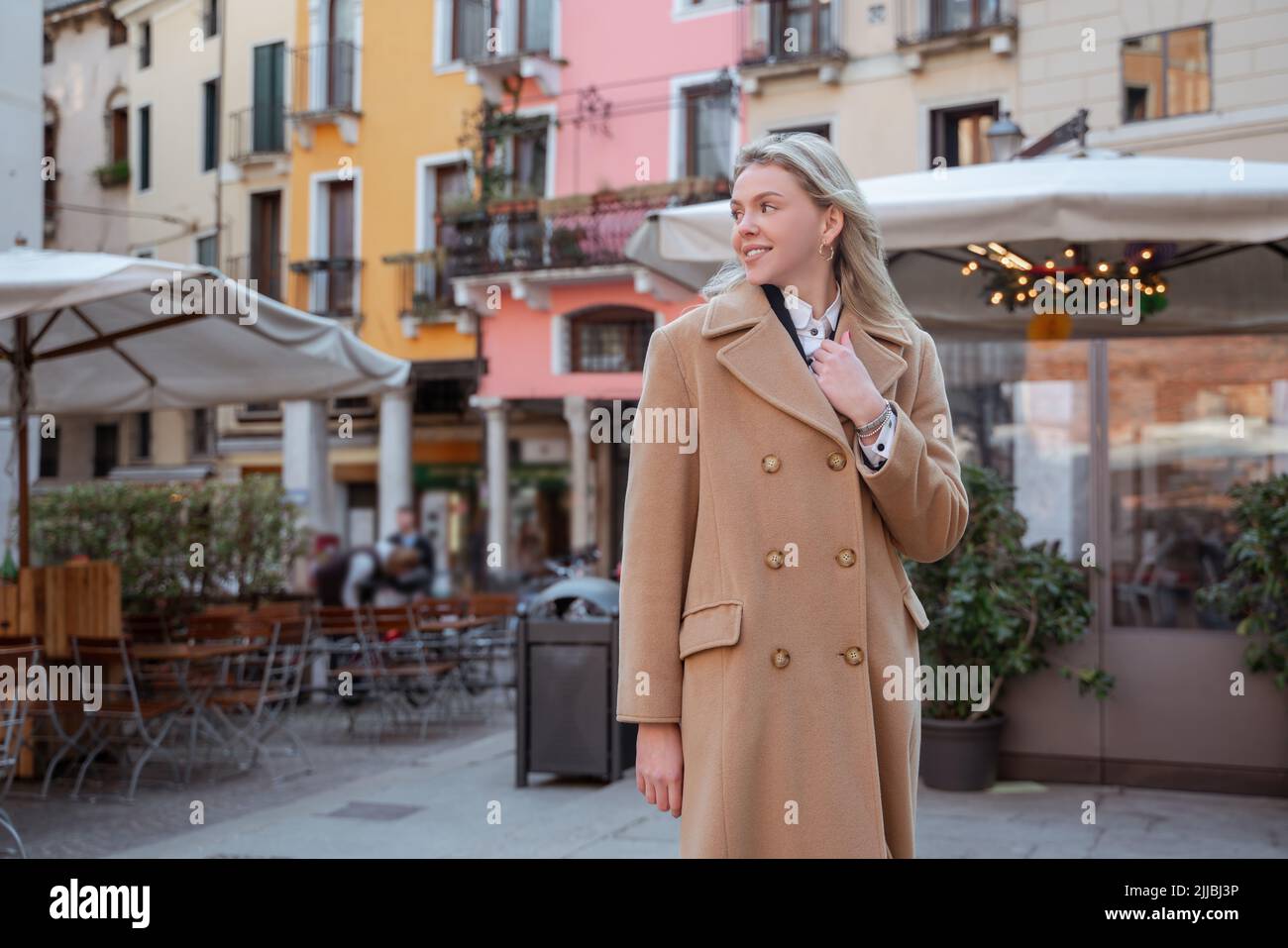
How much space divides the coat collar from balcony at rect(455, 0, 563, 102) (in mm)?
17168

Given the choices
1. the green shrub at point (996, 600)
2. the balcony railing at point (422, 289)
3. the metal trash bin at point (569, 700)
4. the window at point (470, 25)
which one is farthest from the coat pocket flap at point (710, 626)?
the balcony railing at point (422, 289)

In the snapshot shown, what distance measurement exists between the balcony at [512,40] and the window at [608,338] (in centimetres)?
347

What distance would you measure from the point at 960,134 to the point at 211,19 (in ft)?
33.0

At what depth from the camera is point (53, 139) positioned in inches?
766

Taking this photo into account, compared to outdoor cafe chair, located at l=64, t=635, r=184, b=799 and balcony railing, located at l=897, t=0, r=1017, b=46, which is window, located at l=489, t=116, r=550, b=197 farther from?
outdoor cafe chair, located at l=64, t=635, r=184, b=799

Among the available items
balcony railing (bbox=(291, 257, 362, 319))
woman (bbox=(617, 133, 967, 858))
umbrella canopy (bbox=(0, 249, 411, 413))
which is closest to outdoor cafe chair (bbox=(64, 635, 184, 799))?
umbrella canopy (bbox=(0, 249, 411, 413))

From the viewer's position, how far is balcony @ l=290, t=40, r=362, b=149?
739 inches

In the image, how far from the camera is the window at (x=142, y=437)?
87.3 ft

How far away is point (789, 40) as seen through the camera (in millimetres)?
18188

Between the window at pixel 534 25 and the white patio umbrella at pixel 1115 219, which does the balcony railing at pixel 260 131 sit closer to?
the window at pixel 534 25

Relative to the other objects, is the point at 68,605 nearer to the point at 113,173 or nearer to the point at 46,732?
the point at 46,732

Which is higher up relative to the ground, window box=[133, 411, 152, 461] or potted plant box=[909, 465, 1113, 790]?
window box=[133, 411, 152, 461]

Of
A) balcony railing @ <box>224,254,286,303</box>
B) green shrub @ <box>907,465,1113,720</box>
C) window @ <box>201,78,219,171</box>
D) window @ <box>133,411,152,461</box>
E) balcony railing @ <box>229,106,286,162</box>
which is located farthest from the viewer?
window @ <box>133,411,152,461</box>
